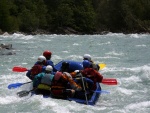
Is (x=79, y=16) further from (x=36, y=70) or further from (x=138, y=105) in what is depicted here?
(x=138, y=105)

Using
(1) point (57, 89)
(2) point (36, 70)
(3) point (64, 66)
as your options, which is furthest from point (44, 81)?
(3) point (64, 66)

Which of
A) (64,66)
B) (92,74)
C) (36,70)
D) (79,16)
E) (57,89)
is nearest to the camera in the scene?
(57,89)

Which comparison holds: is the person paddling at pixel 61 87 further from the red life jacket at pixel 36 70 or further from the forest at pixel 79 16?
the forest at pixel 79 16

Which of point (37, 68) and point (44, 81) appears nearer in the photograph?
point (44, 81)

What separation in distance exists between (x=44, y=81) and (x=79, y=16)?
58.1m

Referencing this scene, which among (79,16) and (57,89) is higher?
(57,89)

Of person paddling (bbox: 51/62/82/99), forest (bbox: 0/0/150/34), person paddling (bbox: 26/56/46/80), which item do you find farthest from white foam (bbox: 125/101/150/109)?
forest (bbox: 0/0/150/34)

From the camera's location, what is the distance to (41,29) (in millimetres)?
59125

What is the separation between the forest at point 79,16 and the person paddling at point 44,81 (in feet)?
148

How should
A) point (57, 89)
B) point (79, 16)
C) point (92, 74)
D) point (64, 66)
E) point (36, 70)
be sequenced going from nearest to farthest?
point (57, 89) → point (92, 74) → point (36, 70) → point (64, 66) → point (79, 16)

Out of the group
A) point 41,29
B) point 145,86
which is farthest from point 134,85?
point 41,29

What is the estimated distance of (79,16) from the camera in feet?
219

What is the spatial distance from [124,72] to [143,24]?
165 ft

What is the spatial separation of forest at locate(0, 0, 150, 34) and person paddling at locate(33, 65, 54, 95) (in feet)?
148
